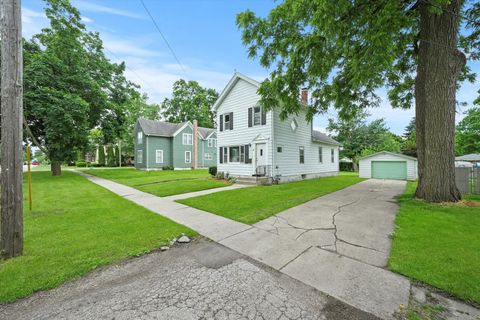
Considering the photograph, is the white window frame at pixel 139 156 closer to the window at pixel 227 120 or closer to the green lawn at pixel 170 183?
the green lawn at pixel 170 183

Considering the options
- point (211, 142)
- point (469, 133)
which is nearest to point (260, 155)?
point (211, 142)

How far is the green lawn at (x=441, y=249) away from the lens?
251cm

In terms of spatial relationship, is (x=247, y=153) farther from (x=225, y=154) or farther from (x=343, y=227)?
(x=343, y=227)

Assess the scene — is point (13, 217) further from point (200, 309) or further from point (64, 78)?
point (64, 78)

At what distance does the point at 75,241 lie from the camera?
3.88m

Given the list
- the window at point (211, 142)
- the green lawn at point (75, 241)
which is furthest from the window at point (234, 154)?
the window at point (211, 142)

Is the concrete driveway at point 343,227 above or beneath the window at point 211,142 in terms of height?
beneath

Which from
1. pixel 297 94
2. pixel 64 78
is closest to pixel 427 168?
pixel 297 94

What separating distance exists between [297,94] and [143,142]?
21267 millimetres

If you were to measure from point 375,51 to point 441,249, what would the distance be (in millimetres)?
4873

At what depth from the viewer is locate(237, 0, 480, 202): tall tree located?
5523 millimetres

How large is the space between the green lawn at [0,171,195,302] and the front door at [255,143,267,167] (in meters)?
7.90

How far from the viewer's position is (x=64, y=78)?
1558 cm

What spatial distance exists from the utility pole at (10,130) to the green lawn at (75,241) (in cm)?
50
